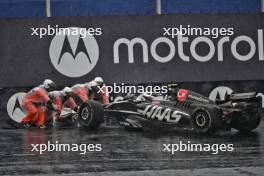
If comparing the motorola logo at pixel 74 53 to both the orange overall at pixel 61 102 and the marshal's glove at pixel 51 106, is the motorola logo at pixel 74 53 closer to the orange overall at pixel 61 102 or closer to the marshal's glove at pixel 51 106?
the orange overall at pixel 61 102

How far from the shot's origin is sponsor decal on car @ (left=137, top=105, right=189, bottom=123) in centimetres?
1219

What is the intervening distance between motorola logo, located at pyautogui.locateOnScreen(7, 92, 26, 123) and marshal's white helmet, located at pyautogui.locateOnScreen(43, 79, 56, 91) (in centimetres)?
66

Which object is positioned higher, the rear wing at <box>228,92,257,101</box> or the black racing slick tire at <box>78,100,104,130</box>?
the rear wing at <box>228,92,257,101</box>

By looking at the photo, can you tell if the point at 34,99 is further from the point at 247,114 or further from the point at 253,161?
the point at 253,161

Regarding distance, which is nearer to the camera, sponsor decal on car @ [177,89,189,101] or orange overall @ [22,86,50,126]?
sponsor decal on car @ [177,89,189,101]

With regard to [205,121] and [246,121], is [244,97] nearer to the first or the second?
[246,121]

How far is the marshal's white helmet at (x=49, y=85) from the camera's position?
584 inches

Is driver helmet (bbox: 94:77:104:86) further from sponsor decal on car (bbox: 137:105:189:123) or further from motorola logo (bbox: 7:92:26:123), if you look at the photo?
sponsor decal on car (bbox: 137:105:189:123)

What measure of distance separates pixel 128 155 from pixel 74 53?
249 inches

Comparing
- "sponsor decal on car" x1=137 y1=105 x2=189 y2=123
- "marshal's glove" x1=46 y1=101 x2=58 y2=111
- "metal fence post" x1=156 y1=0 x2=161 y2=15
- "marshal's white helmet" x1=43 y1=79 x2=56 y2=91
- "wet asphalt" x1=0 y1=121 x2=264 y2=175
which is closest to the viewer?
"wet asphalt" x1=0 y1=121 x2=264 y2=175

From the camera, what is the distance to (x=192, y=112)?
11875 millimetres

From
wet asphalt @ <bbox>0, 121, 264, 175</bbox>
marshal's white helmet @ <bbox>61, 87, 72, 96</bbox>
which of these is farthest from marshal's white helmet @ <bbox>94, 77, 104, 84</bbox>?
wet asphalt @ <bbox>0, 121, 264, 175</bbox>

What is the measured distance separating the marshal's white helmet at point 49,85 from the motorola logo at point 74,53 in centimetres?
49

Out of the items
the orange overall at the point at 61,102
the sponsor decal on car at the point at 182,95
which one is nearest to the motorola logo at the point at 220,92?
the sponsor decal on car at the point at 182,95
